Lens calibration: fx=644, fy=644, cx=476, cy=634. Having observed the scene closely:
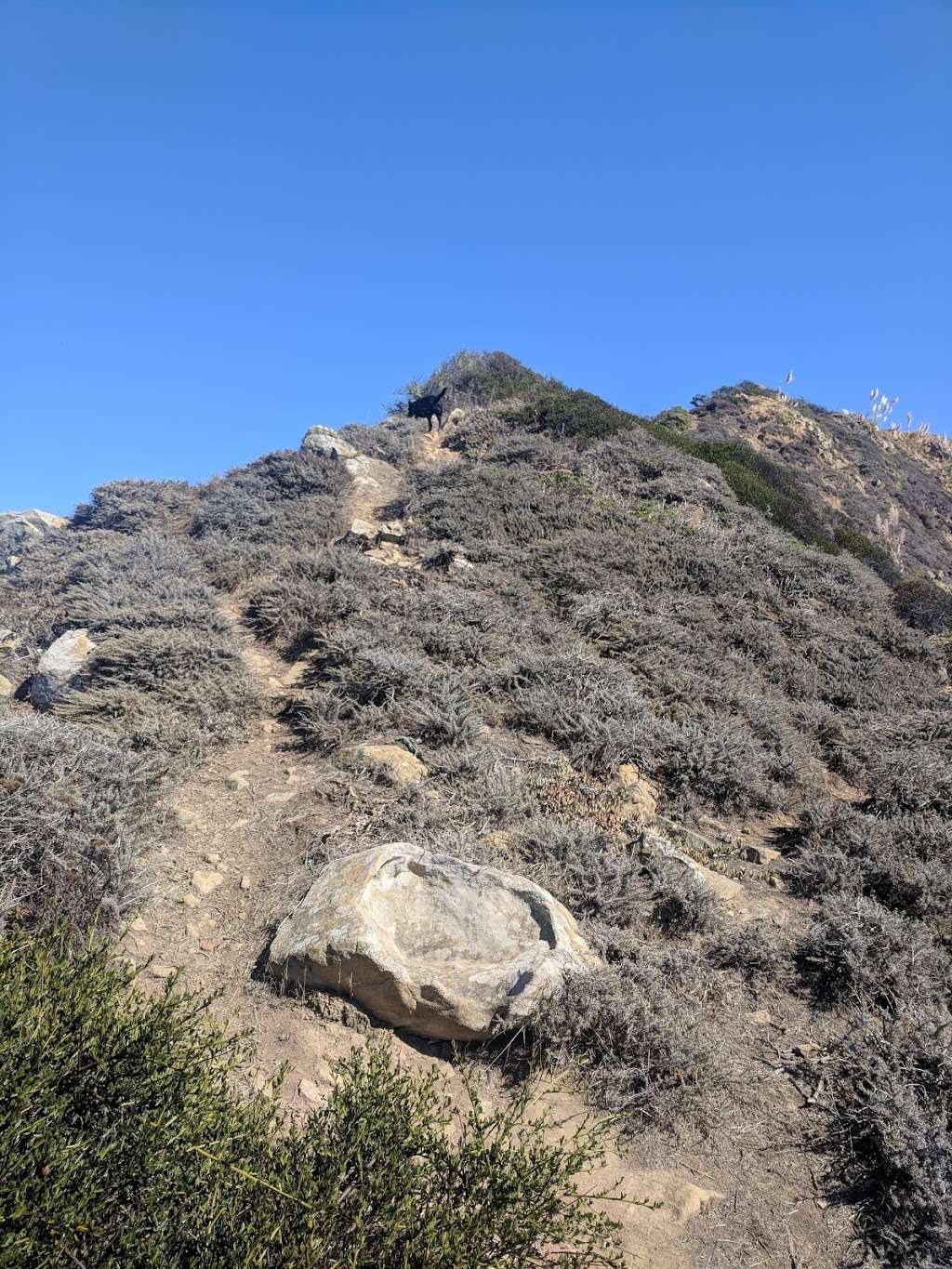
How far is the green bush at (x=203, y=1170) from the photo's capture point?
1.87 m

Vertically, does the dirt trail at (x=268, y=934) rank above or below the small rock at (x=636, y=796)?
below

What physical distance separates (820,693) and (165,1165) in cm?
915

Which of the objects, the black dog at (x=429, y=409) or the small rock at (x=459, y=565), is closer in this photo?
the small rock at (x=459, y=565)

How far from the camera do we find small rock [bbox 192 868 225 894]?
463 cm

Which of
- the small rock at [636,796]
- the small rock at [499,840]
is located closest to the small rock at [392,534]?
the small rock at [636,796]

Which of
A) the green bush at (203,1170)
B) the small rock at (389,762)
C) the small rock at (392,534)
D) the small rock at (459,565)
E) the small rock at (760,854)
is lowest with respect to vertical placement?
the green bush at (203,1170)

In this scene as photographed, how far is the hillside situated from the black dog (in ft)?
21.7

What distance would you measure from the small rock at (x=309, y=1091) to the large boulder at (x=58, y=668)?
5.80 meters

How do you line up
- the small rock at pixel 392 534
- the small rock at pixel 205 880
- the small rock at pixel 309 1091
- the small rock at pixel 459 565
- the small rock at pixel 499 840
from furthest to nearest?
the small rock at pixel 392 534 → the small rock at pixel 459 565 → the small rock at pixel 499 840 → the small rock at pixel 205 880 → the small rock at pixel 309 1091

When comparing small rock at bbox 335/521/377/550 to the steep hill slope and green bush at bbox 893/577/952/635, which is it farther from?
the steep hill slope

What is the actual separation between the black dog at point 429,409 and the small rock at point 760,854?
52.9ft

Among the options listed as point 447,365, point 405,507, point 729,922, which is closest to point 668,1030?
point 729,922

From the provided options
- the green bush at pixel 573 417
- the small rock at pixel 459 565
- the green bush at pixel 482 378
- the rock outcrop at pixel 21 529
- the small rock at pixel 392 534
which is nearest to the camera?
the small rock at pixel 459 565

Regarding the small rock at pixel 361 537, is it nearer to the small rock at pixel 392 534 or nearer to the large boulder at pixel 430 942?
the small rock at pixel 392 534
